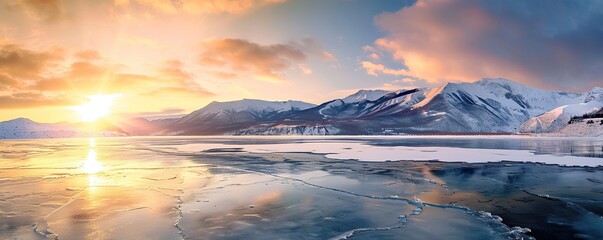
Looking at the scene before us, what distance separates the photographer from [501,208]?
12414 mm

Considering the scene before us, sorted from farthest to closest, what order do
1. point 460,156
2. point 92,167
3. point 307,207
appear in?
point 460,156, point 92,167, point 307,207

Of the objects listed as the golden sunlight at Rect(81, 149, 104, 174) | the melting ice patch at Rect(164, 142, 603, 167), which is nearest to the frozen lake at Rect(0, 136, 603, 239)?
the golden sunlight at Rect(81, 149, 104, 174)

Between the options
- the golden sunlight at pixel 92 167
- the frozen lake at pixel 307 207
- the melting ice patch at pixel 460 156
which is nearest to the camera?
the frozen lake at pixel 307 207

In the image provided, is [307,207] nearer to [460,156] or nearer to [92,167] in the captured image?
[92,167]

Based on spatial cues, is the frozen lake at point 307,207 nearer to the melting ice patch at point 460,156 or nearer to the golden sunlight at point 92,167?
the golden sunlight at point 92,167

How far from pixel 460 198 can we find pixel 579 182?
888 cm

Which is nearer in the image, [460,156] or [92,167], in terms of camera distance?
[92,167]

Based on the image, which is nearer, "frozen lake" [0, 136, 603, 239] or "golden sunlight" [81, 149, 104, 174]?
"frozen lake" [0, 136, 603, 239]

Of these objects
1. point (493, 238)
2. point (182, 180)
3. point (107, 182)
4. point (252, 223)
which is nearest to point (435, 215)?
point (493, 238)

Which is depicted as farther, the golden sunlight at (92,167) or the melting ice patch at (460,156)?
the melting ice patch at (460,156)

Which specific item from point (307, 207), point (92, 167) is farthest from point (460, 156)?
point (92, 167)

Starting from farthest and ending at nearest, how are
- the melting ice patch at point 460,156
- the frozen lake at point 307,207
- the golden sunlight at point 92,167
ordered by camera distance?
the melting ice patch at point 460,156
the golden sunlight at point 92,167
the frozen lake at point 307,207

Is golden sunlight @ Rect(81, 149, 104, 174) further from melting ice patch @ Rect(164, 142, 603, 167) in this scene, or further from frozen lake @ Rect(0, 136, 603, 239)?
melting ice patch @ Rect(164, 142, 603, 167)

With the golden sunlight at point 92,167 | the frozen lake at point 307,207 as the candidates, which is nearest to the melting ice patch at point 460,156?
the frozen lake at point 307,207
